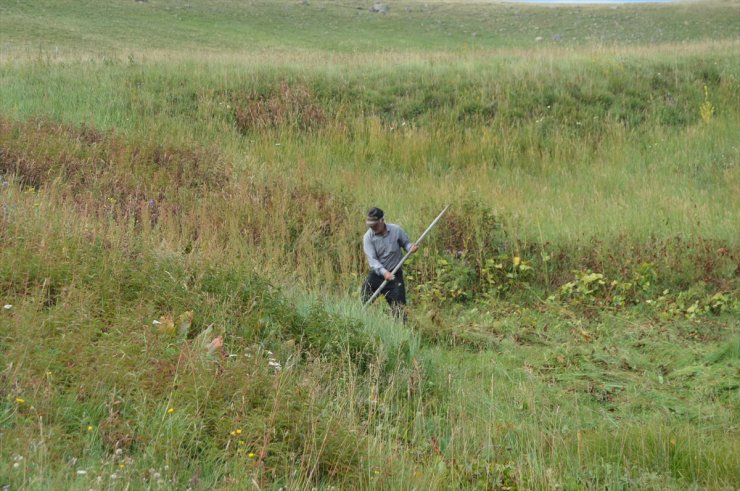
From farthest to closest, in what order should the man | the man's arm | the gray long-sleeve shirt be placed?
the gray long-sleeve shirt → the man → the man's arm

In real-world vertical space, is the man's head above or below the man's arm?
above

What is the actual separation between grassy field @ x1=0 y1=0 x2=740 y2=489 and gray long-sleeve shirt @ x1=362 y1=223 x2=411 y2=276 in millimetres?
706

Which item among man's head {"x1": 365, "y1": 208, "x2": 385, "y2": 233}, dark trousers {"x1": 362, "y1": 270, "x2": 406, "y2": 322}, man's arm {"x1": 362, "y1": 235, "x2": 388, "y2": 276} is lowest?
dark trousers {"x1": 362, "y1": 270, "x2": 406, "y2": 322}

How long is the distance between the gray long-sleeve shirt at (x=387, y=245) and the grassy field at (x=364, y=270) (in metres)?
0.71

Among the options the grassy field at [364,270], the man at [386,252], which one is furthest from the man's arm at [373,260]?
the grassy field at [364,270]

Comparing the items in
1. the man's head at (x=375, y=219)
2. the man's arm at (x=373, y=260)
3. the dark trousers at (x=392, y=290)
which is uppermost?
the man's head at (x=375, y=219)

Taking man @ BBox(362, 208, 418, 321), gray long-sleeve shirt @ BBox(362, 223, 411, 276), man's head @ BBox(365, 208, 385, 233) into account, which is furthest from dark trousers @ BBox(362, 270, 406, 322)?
man's head @ BBox(365, 208, 385, 233)

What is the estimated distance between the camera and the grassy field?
4.87 meters

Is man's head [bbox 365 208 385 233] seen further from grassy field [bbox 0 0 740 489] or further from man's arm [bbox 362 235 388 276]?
grassy field [bbox 0 0 740 489]

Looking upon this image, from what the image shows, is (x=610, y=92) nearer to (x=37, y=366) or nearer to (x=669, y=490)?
(x=669, y=490)

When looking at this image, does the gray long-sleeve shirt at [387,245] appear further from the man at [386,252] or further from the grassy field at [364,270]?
the grassy field at [364,270]

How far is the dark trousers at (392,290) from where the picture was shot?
8906 millimetres

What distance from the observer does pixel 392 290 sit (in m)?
9.09

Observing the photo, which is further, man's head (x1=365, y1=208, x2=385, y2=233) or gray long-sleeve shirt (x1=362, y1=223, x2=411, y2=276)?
gray long-sleeve shirt (x1=362, y1=223, x2=411, y2=276)
